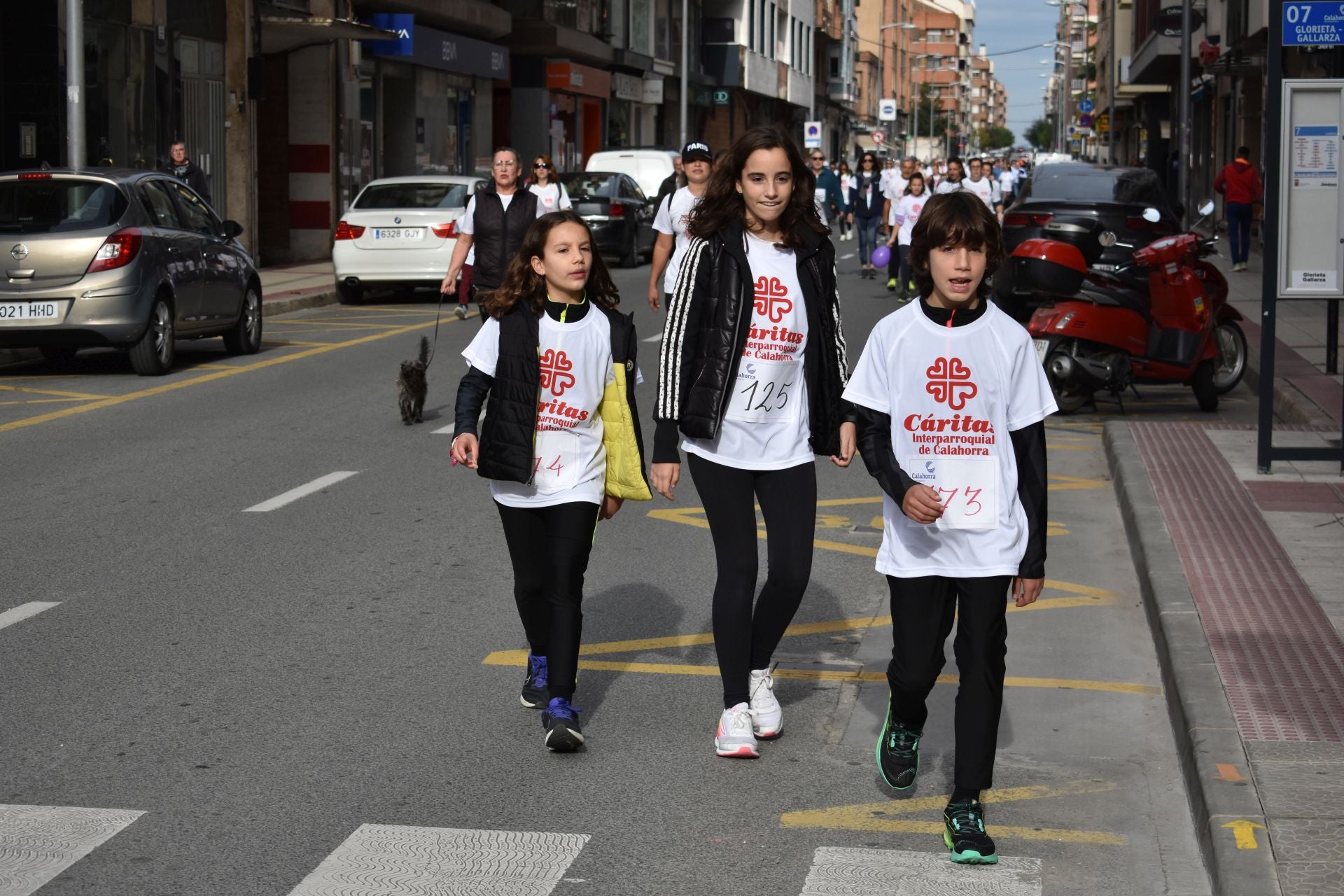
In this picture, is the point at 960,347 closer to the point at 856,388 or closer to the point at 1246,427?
the point at 856,388

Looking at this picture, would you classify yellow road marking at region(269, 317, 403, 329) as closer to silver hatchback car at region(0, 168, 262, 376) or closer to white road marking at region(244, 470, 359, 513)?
silver hatchback car at region(0, 168, 262, 376)

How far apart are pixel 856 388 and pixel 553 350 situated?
119cm

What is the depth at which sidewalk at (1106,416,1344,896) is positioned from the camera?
176 inches

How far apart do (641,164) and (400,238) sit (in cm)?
1389

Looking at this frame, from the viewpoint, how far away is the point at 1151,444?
37.0ft

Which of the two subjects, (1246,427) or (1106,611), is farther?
(1246,427)

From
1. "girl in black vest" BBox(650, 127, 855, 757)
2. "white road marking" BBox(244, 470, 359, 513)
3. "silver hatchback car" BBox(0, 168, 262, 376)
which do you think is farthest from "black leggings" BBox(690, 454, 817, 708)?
"silver hatchback car" BBox(0, 168, 262, 376)

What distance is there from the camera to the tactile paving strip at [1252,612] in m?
5.53

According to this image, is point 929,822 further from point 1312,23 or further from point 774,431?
point 1312,23

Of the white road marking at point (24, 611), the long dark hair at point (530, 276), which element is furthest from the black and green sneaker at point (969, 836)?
the white road marking at point (24, 611)

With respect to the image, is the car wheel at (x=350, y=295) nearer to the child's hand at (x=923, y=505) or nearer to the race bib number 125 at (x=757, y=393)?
the race bib number 125 at (x=757, y=393)

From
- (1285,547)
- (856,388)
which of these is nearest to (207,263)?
(1285,547)

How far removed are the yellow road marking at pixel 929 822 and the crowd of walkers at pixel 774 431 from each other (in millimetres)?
103

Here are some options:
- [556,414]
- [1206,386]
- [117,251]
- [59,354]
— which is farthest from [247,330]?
[556,414]
